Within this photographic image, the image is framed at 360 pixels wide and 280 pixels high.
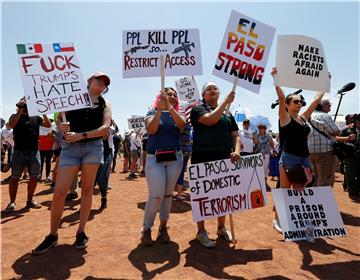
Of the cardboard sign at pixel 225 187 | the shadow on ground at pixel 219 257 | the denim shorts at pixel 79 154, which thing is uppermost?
the denim shorts at pixel 79 154

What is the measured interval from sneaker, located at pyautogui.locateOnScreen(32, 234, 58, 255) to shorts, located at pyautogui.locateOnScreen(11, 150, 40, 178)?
8.30 ft

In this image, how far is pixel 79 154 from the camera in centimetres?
380

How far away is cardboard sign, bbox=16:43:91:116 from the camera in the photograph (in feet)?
12.0

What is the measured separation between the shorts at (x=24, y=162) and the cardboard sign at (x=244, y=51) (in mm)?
4023

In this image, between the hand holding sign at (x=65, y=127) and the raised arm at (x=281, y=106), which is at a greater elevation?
the raised arm at (x=281, y=106)

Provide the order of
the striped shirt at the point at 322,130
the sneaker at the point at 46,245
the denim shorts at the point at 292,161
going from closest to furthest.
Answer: the sneaker at the point at 46,245, the denim shorts at the point at 292,161, the striped shirt at the point at 322,130

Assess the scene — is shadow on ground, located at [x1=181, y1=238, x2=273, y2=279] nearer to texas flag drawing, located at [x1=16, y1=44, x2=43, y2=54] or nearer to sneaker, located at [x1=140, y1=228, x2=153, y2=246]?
sneaker, located at [x1=140, y1=228, x2=153, y2=246]

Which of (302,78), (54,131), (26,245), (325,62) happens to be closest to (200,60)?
(302,78)

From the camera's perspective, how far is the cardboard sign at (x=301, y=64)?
172 inches

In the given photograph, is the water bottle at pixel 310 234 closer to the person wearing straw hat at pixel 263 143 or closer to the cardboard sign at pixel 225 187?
the cardboard sign at pixel 225 187

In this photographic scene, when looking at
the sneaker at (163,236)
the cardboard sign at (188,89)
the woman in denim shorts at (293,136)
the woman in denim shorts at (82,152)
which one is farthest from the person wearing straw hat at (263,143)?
the woman in denim shorts at (82,152)

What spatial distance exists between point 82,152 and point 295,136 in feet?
9.81

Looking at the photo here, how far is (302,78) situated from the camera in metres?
4.49

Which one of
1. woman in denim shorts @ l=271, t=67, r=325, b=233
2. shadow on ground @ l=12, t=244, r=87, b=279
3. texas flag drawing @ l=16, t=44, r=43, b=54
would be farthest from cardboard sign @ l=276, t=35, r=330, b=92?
shadow on ground @ l=12, t=244, r=87, b=279
